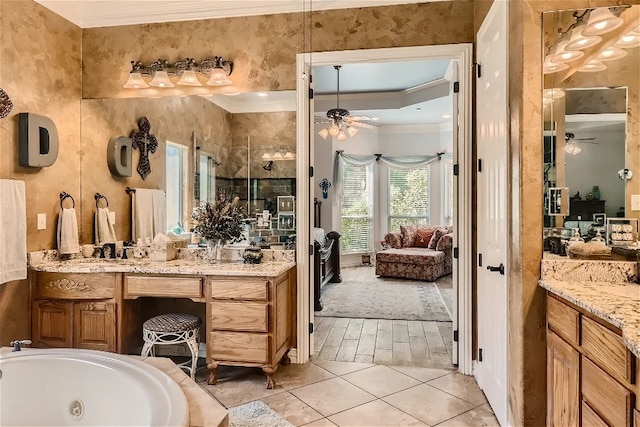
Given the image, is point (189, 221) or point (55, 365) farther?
point (189, 221)

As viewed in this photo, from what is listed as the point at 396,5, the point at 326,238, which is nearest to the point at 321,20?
the point at 396,5

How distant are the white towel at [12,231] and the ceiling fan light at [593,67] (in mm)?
3519

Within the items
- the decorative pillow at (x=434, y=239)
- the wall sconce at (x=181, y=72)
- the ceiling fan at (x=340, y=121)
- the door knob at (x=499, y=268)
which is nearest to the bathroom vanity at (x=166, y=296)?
the door knob at (x=499, y=268)

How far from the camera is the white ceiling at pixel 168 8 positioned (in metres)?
3.29

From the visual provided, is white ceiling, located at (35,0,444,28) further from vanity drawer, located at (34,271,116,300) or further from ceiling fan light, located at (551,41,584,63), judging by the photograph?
vanity drawer, located at (34,271,116,300)

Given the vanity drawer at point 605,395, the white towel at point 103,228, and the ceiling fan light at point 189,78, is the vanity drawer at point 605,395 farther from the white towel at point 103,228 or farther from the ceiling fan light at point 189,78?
the white towel at point 103,228

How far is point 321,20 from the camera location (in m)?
3.33

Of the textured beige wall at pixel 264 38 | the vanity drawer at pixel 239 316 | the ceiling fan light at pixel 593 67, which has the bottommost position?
the vanity drawer at pixel 239 316

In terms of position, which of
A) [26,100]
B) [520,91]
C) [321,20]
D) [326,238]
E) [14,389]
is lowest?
[14,389]

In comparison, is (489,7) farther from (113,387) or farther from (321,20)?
(113,387)

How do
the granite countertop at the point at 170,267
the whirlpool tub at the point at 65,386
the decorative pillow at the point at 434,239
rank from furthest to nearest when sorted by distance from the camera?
the decorative pillow at the point at 434,239
the granite countertop at the point at 170,267
the whirlpool tub at the point at 65,386

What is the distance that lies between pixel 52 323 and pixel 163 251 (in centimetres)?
92

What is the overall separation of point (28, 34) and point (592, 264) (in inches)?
156

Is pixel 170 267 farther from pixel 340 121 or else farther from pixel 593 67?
pixel 340 121
